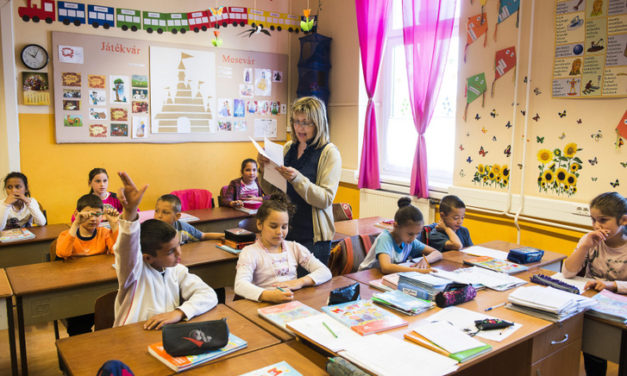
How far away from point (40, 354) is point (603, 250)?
332cm

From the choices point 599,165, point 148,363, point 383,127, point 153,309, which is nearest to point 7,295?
point 153,309

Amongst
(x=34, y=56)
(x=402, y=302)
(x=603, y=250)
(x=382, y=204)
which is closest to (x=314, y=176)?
(x=402, y=302)

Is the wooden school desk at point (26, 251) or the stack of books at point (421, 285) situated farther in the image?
the wooden school desk at point (26, 251)

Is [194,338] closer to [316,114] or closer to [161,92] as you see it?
[316,114]

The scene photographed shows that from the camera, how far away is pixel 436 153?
4.80 metres

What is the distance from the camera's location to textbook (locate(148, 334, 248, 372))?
4.72 ft

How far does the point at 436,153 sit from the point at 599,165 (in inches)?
62.1

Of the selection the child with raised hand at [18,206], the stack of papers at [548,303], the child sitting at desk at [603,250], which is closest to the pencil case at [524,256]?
the child sitting at desk at [603,250]

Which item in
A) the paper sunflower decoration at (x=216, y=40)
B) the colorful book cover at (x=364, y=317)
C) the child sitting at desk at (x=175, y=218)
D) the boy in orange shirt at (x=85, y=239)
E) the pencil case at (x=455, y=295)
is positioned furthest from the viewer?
the paper sunflower decoration at (x=216, y=40)

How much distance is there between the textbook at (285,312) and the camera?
71.0 inches

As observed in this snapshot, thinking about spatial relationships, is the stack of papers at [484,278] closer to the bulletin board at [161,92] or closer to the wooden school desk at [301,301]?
the wooden school desk at [301,301]

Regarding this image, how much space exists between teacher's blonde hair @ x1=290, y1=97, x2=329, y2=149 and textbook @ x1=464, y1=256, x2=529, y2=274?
3.44 ft

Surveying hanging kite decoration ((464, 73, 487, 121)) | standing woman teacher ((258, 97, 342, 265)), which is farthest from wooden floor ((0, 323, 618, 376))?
hanging kite decoration ((464, 73, 487, 121))

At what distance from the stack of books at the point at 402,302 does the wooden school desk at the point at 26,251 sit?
2455mm
